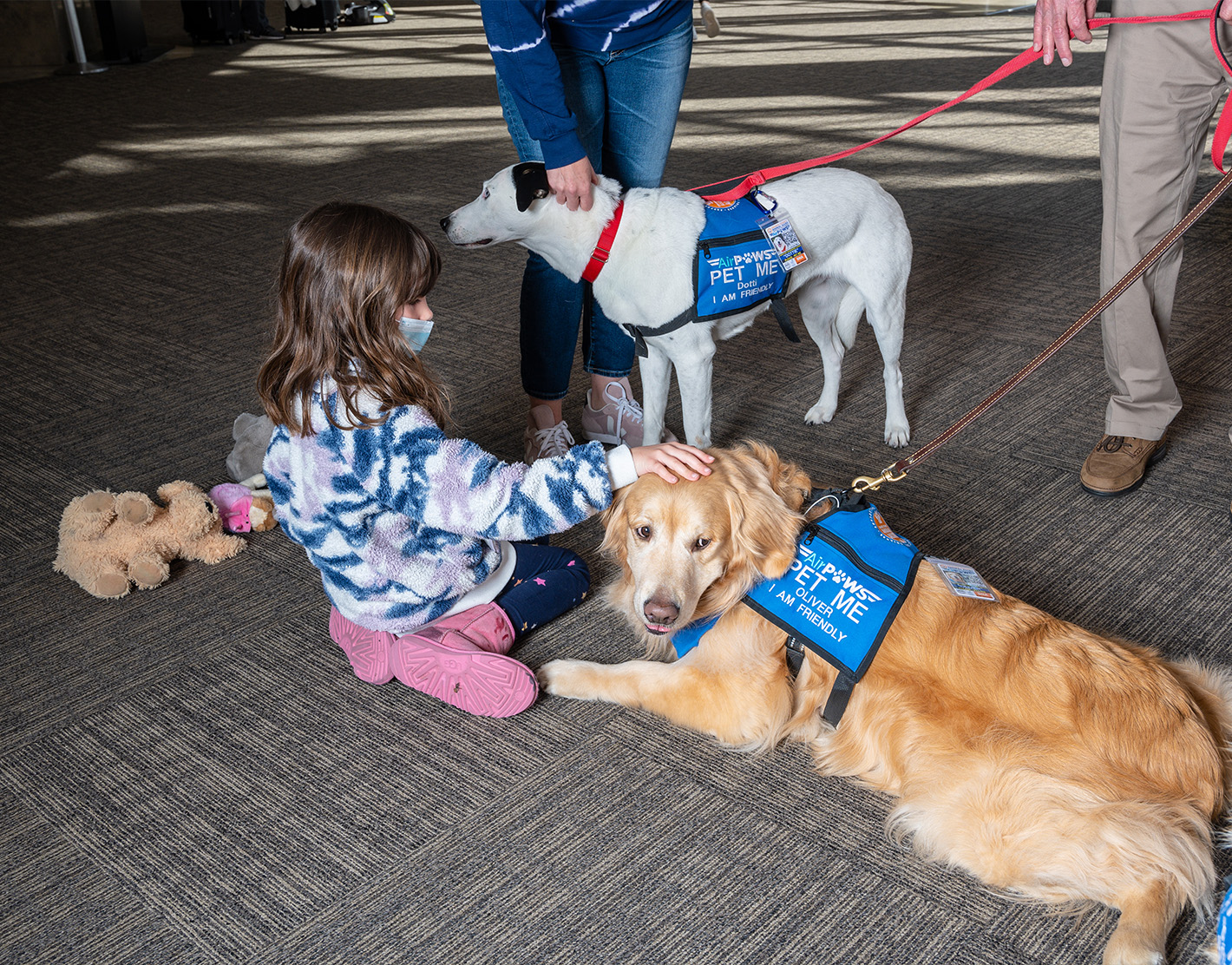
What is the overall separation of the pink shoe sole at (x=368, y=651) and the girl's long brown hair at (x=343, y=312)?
457 millimetres

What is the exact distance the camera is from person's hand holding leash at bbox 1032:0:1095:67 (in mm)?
2215

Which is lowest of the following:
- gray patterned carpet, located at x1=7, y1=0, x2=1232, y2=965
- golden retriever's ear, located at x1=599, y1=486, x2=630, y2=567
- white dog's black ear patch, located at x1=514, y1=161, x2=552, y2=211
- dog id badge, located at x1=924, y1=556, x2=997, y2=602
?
gray patterned carpet, located at x1=7, y1=0, x2=1232, y2=965

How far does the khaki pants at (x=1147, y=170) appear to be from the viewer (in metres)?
2.32

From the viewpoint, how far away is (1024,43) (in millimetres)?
8938

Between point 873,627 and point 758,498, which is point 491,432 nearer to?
point 758,498

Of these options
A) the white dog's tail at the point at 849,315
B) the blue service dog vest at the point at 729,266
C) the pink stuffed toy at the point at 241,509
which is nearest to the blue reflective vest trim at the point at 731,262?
the blue service dog vest at the point at 729,266

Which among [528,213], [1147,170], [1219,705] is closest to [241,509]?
[528,213]

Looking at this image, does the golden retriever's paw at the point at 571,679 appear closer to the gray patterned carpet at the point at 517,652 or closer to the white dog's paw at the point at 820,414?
the gray patterned carpet at the point at 517,652

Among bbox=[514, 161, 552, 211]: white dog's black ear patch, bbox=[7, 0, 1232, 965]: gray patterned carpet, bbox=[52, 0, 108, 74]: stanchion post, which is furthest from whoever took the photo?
bbox=[52, 0, 108, 74]: stanchion post

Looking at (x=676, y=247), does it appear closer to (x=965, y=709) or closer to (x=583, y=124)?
(x=583, y=124)

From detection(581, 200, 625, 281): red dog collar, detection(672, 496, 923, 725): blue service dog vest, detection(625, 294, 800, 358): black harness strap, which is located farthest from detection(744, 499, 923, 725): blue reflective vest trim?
detection(581, 200, 625, 281): red dog collar

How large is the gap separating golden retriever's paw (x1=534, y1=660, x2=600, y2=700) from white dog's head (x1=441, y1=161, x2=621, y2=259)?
3.59ft

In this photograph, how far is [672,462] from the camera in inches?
69.6

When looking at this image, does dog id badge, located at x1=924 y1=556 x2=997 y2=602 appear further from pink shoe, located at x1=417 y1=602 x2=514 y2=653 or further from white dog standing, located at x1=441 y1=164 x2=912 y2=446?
white dog standing, located at x1=441 y1=164 x2=912 y2=446
